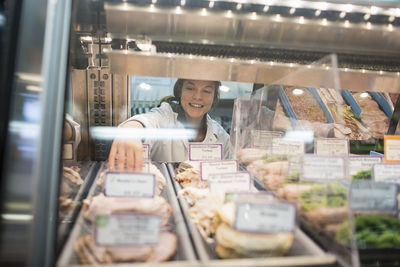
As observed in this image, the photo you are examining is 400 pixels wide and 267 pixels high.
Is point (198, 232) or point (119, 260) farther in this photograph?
point (198, 232)

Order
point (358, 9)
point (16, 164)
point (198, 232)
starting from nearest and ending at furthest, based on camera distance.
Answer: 1. point (16, 164)
2. point (198, 232)
3. point (358, 9)

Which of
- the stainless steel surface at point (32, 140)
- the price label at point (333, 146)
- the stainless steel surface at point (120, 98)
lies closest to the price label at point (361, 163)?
the price label at point (333, 146)

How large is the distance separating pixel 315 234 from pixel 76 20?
4.57 ft

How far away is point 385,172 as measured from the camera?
170 centimetres

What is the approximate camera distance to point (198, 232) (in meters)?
1.38

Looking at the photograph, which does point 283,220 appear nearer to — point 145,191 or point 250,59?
point 145,191

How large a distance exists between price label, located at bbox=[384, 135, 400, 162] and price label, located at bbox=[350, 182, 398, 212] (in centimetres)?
80

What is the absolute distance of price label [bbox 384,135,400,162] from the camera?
2066mm

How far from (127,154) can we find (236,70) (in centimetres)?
80

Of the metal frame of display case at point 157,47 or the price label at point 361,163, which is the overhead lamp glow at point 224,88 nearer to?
the metal frame of display case at point 157,47

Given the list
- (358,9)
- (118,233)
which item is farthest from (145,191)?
(358,9)

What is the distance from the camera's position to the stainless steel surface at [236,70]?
4.73ft

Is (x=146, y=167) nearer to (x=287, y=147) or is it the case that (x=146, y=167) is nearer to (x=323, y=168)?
(x=287, y=147)

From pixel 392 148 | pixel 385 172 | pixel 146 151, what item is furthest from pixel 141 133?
pixel 392 148
